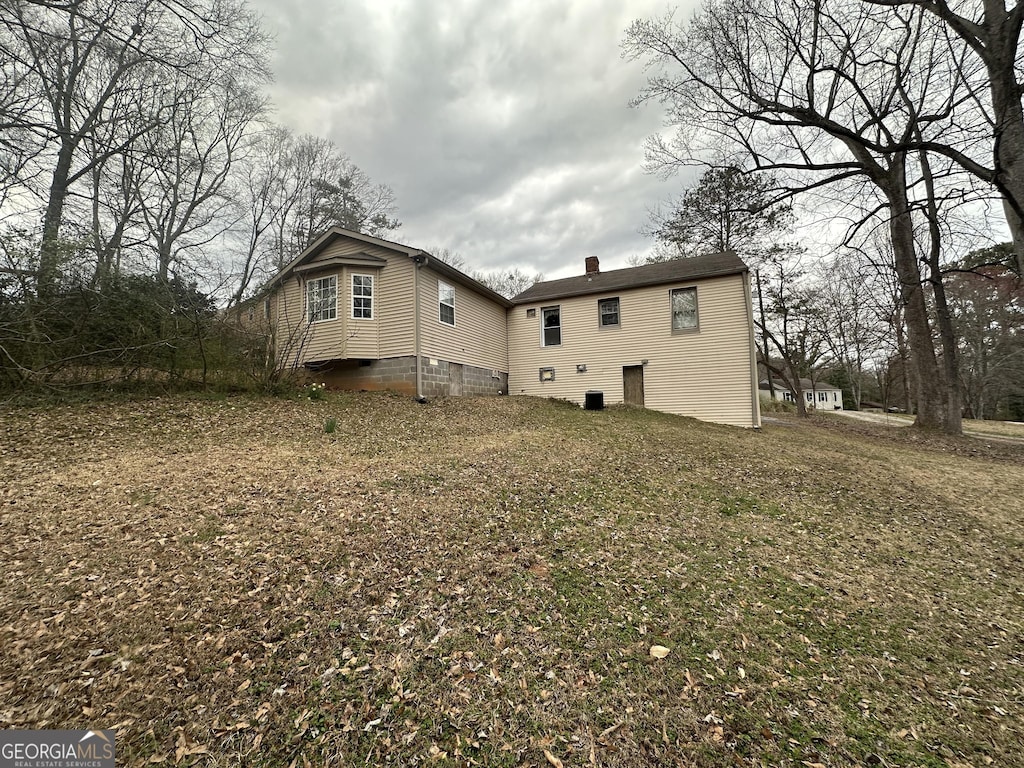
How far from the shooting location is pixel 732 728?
1.88 meters

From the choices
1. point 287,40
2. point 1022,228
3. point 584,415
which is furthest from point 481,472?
point 1022,228

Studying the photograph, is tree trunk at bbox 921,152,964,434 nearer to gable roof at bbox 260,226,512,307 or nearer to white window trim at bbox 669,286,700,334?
white window trim at bbox 669,286,700,334

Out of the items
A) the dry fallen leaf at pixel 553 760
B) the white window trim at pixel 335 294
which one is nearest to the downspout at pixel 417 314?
the white window trim at pixel 335 294

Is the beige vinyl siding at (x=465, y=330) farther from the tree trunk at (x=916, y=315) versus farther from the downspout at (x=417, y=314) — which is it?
the tree trunk at (x=916, y=315)

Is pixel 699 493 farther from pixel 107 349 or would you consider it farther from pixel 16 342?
pixel 16 342

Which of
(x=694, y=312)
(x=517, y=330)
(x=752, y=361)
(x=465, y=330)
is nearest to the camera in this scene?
(x=752, y=361)

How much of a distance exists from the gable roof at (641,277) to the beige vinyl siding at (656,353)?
0.25m

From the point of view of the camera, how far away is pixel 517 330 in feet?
50.3

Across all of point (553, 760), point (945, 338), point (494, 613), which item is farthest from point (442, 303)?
point (945, 338)

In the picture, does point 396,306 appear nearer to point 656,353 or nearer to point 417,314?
point 417,314

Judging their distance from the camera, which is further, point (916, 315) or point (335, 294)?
point (916, 315)

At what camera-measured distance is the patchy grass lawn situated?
1.83m

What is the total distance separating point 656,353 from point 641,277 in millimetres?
2993

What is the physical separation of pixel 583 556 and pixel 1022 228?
11.0 meters
